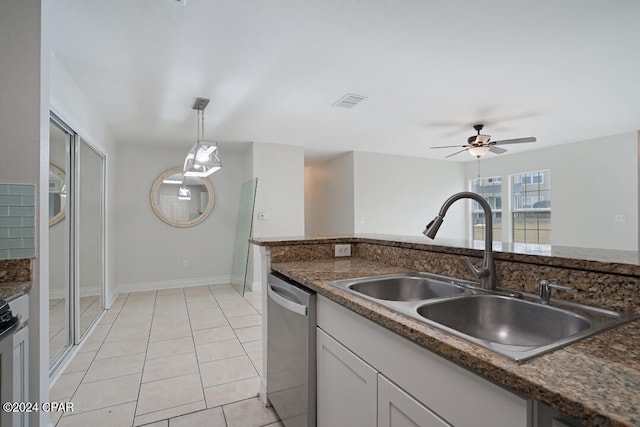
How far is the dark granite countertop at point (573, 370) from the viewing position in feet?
1.54

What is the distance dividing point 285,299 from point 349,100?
2.42 m

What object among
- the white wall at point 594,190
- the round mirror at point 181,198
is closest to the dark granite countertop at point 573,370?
the round mirror at point 181,198

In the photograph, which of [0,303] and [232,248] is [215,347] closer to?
[0,303]

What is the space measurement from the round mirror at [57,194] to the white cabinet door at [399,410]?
2790mm

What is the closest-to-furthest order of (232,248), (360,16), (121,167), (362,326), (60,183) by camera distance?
(362,326)
(360,16)
(60,183)
(121,167)
(232,248)

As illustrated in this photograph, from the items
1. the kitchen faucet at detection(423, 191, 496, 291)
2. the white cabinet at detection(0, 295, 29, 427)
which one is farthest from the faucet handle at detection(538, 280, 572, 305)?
the white cabinet at detection(0, 295, 29, 427)

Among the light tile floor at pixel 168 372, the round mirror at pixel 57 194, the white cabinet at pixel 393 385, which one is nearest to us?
the white cabinet at pixel 393 385

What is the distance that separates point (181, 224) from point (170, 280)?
38.4 inches

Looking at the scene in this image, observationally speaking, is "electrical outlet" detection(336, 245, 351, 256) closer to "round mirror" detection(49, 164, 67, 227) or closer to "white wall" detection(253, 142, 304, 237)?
"round mirror" detection(49, 164, 67, 227)

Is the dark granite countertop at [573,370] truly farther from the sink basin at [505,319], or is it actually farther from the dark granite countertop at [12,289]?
the dark granite countertop at [12,289]

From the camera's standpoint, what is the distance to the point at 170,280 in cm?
520

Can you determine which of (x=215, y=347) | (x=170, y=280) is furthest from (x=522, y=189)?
(x=170, y=280)

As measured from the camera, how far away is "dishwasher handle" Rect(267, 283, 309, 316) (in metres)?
1.38

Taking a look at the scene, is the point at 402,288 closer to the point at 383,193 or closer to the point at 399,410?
the point at 399,410
